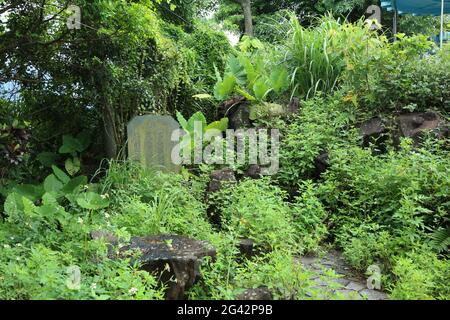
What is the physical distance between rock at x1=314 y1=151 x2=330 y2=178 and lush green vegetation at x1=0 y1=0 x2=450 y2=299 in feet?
0.12

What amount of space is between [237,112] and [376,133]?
2.00 meters

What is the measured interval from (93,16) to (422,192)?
12.8 feet

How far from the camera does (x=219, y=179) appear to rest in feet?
15.3

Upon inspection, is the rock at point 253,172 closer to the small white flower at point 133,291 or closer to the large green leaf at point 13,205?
the large green leaf at point 13,205

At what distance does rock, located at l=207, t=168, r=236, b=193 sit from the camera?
4590 millimetres

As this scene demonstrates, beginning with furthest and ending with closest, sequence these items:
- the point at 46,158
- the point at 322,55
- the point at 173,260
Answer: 1. the point at 322,55
2. the point at 46,158
3. the point at 173,260

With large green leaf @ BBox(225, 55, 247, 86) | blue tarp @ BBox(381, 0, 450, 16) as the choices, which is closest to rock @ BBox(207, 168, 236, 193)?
large green leaf @ BBox(225, 55, 247, 86)

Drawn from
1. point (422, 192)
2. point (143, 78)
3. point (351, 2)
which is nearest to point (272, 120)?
point (143, 78)

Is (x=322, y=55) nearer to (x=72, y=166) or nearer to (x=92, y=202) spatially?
(x=72, y=166)

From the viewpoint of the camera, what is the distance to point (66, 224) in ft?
11.0

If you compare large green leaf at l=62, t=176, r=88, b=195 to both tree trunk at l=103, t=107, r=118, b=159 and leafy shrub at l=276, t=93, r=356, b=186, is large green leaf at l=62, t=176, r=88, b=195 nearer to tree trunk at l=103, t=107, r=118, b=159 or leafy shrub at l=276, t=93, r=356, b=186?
tree trunk at l=103, t=107, r=118, b=159

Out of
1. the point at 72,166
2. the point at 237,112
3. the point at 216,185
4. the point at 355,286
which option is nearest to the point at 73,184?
the point at 72,166

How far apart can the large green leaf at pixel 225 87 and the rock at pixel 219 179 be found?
222cm
